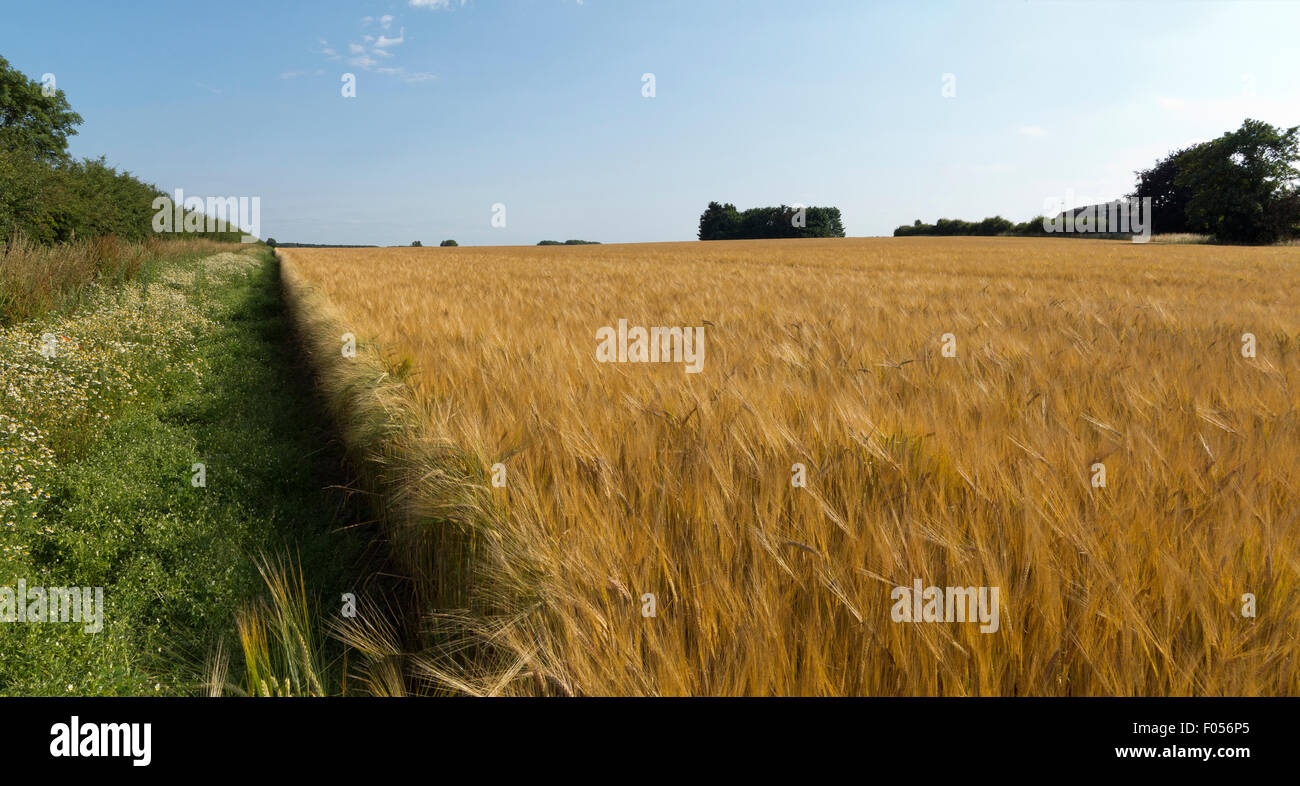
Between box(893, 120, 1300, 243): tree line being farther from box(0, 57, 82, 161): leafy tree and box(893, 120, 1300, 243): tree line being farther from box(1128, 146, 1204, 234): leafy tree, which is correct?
box(0, 57, 82, 161): leafy tree

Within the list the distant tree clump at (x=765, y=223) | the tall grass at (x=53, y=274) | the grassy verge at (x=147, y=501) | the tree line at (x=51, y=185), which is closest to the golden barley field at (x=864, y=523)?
the grassy verge at (x=147, y=501)

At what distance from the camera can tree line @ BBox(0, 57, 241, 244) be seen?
1298 centimetres

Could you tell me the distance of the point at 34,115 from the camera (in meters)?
33.7

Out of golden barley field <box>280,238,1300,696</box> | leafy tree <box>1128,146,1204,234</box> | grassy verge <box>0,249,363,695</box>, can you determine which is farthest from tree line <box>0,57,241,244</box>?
leafy tree <box>1128,146,1204,234</box>

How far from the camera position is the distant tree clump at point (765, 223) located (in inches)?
2945

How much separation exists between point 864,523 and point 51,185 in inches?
870

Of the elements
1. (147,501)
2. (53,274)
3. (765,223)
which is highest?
(765,223)

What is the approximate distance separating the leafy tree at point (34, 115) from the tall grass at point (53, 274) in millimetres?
29983

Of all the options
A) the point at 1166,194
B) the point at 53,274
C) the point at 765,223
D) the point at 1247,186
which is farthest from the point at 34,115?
the point at 1166,194

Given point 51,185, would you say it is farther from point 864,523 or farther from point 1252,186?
point 1252,186

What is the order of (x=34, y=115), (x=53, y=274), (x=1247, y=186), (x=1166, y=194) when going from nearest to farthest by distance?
(x=53, y=274) → (x=34, y=115) → (x=1247, y=186) → (x=1166, y=194)

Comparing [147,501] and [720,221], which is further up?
[720,221]

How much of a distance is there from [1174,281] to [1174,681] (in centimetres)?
1265

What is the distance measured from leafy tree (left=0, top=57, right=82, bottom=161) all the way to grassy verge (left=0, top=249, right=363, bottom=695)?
40.6m
